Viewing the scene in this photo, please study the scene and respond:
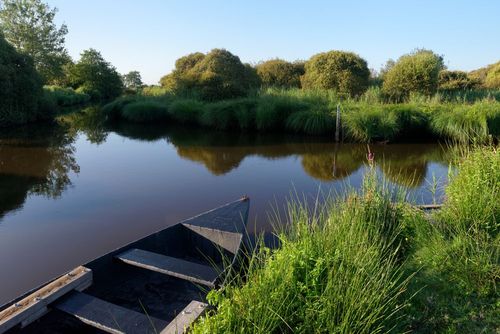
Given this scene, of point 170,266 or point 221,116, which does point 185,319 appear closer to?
point 170,266

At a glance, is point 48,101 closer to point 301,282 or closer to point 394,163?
point 394,163

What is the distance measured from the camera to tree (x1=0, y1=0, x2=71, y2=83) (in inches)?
1243

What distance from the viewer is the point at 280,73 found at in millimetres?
22500

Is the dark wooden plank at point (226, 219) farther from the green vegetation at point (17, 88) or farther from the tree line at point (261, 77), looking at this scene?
the green vegetation at point (17, 88)

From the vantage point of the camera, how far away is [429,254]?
3.40 metres

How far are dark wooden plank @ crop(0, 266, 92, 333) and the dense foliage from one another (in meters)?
15.7

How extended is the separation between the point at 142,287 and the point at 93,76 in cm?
4477

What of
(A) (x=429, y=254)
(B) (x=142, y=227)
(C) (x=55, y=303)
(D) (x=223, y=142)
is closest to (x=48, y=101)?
(D) (x=223, y=142)

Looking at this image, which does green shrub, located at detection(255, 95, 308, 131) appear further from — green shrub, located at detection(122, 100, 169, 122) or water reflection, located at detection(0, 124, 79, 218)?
water reflection, located at detection(0, 124, 79, 218)

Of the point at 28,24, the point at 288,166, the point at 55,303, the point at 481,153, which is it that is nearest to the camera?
the point at 55,303

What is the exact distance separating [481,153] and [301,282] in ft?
11.1

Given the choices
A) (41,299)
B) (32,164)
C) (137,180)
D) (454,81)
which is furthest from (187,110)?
(454,81)

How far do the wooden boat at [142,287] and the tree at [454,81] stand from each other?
19.2m

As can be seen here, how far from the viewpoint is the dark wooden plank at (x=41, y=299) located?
2.67m
